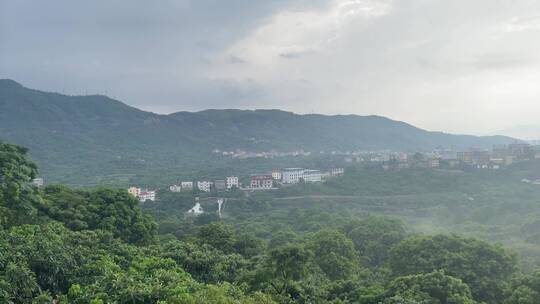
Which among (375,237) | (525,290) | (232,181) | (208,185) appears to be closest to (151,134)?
(232,181)

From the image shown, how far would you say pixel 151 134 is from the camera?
138 m

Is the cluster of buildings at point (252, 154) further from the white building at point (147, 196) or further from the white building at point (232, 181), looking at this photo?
the white building at point (147, 196)

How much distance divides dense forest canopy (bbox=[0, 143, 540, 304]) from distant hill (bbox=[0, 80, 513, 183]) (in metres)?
56.0

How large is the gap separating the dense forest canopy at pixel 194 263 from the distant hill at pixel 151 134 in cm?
5598

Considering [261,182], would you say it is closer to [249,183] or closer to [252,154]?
[249,183]

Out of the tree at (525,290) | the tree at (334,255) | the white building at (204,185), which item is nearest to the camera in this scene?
the tree at (525,290)

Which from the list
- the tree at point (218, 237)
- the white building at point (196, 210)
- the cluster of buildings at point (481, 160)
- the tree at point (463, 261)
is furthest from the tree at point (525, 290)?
the cluster of buildings at point (481, 160)

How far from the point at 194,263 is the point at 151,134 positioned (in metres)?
126

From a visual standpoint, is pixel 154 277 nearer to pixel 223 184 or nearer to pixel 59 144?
pixel 223 184

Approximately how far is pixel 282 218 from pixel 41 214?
104 ft

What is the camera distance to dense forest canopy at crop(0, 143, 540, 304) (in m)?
10.8

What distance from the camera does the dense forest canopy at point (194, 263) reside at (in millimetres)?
10812

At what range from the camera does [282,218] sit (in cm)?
4894

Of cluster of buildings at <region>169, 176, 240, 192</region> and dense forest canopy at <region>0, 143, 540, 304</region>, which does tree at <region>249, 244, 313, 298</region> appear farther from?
cluster of buildings at <region>169, 176, 240, 192</region>
